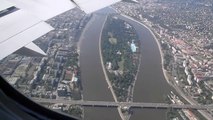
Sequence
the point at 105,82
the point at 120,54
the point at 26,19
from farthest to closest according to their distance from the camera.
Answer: the point at 120,54
the point at 105,82
the point at 26,19

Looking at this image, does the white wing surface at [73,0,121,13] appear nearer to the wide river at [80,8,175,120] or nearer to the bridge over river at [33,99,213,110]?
the wide river at [80,8,175,120]

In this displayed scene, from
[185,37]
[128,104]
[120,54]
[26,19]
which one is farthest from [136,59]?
[26,19]

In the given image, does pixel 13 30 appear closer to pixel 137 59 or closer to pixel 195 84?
pixel 195 84

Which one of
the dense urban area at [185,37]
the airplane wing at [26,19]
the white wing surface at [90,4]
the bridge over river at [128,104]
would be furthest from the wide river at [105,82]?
the airplane wing at [26,19]

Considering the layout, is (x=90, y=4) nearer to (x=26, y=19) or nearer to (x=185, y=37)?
(x=26, y=19)

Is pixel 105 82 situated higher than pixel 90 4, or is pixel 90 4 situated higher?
pixel 90 4

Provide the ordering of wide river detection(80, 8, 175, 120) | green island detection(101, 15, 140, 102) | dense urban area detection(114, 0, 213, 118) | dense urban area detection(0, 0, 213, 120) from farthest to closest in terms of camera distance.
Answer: dense urban area detection(114, 0, 213, 118)
green island detection(101, 15, 140, 102)
dense urban area detection(0, 0, 213, 120)
wide river detection(80, 8, 175, 120)

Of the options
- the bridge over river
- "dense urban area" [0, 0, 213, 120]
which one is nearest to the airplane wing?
"dense urban area" [0, 0, 213, 120]

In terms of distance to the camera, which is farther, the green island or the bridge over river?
the green island
